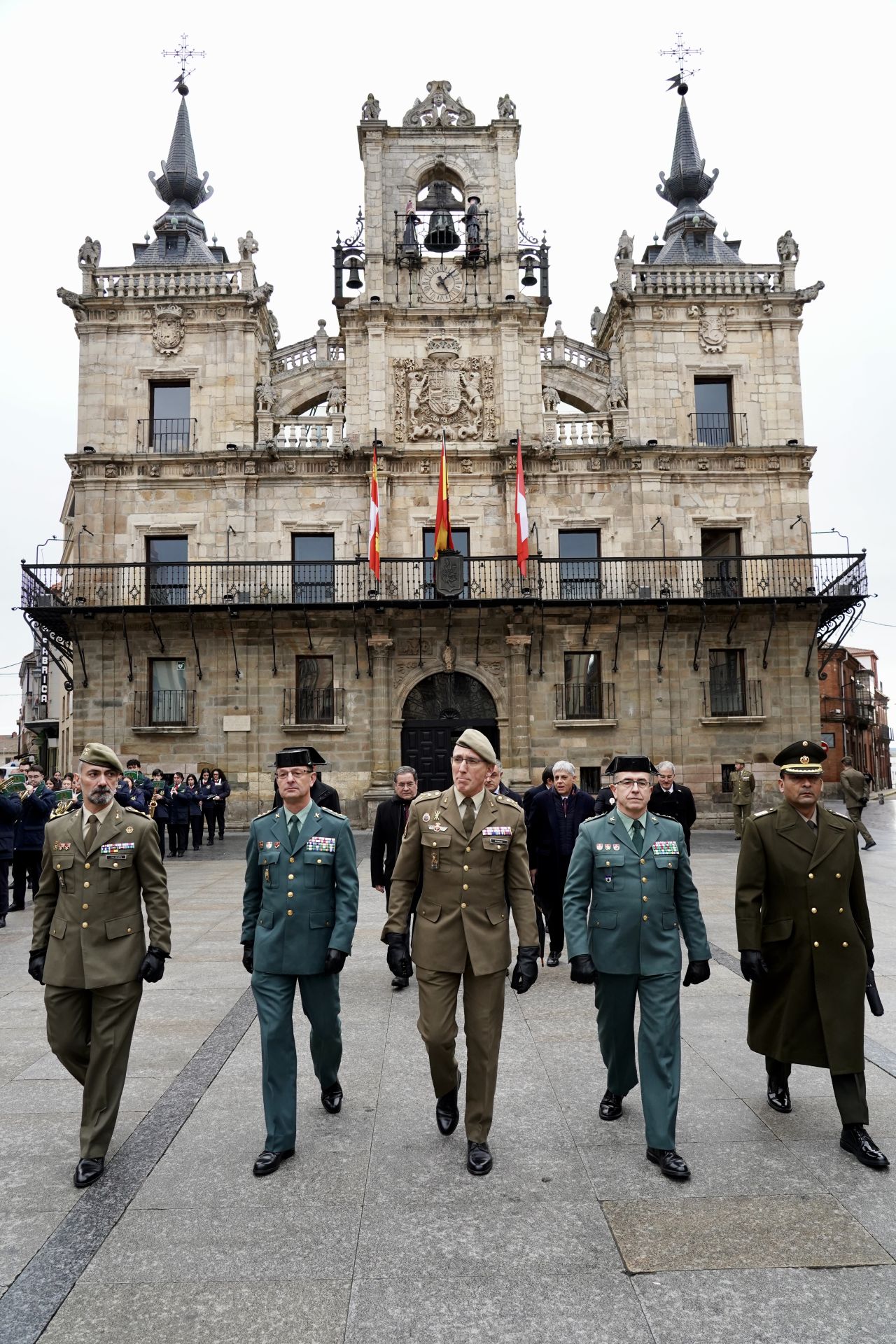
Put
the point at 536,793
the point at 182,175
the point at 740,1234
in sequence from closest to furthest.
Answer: the point at 740,1234, the point at 536,793, the point at 182,175

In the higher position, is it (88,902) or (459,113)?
(459,113)

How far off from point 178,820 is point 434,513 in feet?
33.4

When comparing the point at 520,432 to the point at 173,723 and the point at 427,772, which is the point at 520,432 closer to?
the point at 427,772

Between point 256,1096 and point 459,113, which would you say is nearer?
point 256,1096

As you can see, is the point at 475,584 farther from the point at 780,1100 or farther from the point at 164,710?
the point at 780,1100

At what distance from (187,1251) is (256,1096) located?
5.54 feet

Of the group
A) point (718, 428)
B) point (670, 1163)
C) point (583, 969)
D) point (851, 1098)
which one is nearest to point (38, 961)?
point (583, 969)


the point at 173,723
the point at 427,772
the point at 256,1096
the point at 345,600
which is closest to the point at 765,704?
the point at 427,772

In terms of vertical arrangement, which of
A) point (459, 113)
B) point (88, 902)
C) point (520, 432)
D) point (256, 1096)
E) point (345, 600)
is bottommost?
point (256, 1096)

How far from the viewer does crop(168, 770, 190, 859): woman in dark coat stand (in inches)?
739

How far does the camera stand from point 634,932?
468cm

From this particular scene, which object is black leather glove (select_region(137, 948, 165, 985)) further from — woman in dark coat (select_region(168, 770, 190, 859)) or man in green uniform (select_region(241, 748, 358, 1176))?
woman in dark coat (select_region(168, 770, 190, 859))

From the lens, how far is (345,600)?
23.8 metres

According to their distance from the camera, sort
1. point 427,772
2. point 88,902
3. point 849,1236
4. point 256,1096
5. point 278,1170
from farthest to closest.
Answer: point 427,772
point 256,1096
point 88,902
point 278,1170
point 849,1236
